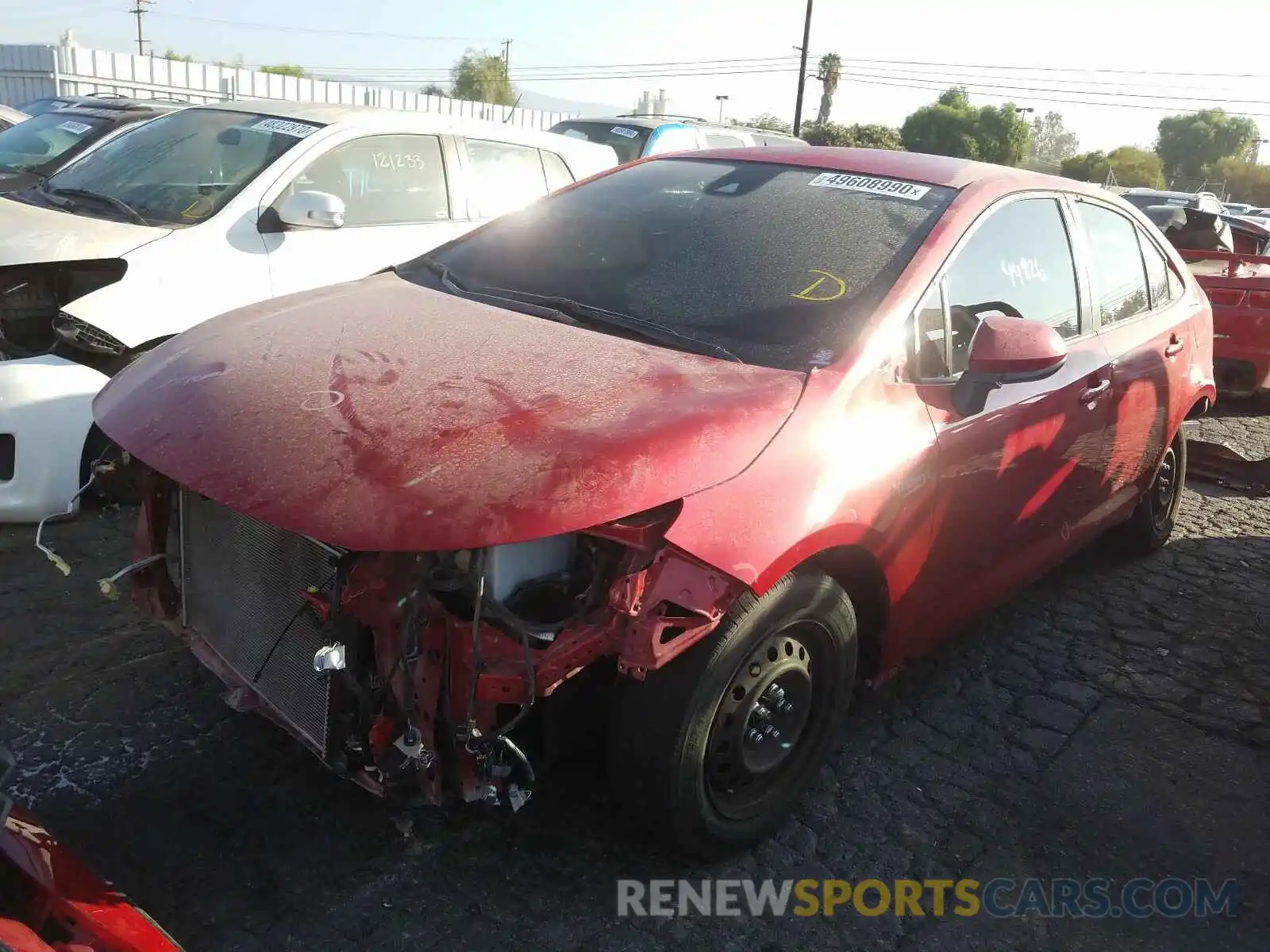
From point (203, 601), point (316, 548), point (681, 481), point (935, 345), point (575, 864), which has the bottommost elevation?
point (575, 864)

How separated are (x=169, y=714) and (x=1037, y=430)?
2.89 metres

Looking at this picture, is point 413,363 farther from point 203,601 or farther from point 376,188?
point 376,188

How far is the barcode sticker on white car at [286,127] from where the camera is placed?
5.47m

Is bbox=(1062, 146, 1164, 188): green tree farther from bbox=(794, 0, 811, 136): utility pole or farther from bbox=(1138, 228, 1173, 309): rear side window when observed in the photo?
bbox=(1138, 228, 1173, 309): rear side window

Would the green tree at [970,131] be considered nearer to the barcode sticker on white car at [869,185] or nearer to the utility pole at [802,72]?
the utility pole at [802,72]

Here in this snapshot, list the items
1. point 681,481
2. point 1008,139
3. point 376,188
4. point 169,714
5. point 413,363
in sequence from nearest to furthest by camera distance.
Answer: point 681,481 < point 413,363 < point 169,714 < point 376,188 < point 1008,139

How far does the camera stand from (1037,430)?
10.6 feet

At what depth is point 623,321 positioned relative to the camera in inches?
114

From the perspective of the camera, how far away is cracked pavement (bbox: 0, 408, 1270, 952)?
7.99ft

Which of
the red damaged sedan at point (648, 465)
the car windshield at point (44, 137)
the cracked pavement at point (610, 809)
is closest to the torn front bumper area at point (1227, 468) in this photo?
the cracked pavement at point (610, 809)

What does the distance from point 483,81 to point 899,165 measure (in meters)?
82.4

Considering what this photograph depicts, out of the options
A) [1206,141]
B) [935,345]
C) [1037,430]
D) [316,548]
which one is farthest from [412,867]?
[1206,141]

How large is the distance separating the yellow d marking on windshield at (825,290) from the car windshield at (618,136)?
340 inches

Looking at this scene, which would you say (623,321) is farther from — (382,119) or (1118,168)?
(1118,168)
